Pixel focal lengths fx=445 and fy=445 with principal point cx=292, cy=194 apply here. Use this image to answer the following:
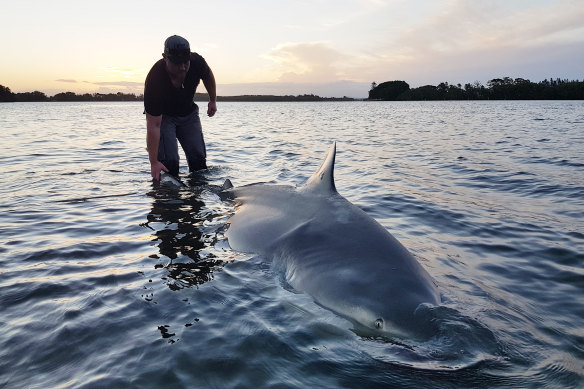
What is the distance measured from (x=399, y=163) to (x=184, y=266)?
9606 millimetres

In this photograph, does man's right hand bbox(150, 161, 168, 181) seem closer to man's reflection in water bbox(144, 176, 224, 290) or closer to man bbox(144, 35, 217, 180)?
man bbox(144, 35, 217, 180)

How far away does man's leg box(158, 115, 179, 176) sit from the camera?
9.41 metres

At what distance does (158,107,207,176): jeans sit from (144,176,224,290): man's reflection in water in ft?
2.84

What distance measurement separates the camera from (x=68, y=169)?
11.5m

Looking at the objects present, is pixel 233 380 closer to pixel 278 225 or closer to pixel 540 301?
pixel 278 225

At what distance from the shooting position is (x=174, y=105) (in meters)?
9.02

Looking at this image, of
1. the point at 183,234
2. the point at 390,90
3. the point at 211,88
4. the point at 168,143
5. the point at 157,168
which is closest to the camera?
the point at 183,234

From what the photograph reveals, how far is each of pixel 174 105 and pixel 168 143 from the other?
870 millimetres

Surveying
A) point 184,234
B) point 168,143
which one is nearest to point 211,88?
point 168,143

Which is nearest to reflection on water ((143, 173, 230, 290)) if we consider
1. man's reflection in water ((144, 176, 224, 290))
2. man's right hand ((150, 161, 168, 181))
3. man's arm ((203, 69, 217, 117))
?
man's reflection in water ((144, 176, 224, 290))

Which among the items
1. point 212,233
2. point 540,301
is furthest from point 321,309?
point 212,233

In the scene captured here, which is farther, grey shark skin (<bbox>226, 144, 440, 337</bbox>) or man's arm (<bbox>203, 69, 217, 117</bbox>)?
man's arm (<bbox>203, 69, 217, 117</bbox>)

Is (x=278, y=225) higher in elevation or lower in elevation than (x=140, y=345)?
higher

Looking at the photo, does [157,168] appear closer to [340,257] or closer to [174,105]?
[174,105]
